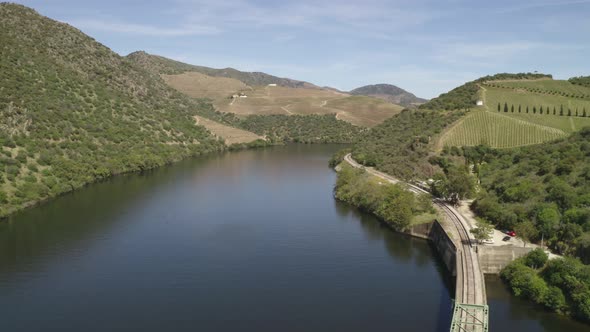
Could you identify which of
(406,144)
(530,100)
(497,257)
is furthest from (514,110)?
(497,257)

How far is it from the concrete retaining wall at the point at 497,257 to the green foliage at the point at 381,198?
15.1 metres

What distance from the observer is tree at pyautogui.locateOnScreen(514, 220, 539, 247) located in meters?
52.1

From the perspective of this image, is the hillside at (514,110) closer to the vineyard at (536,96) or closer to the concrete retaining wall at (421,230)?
the vineyard at (536,96)

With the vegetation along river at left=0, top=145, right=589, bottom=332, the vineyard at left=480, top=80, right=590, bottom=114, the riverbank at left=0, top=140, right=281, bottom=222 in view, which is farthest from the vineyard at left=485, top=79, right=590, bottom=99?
the vegetation along river at left=0, top=145, right=589, bottom=332

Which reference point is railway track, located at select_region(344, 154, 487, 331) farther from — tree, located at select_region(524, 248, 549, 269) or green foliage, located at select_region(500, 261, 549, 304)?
tree, located at select_region(524, 248, 549, 269)

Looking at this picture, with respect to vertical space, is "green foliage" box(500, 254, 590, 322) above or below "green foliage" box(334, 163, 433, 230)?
below

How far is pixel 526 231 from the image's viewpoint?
52688 mm

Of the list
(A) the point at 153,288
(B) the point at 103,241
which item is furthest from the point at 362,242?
(B) the point at 103,241

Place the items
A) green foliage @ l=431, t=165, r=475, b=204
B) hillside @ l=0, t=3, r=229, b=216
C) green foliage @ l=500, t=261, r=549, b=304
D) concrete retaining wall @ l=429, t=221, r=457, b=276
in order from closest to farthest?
green foliage @ l=500, t=261, r=549, b=304
concrete retaining wall @ l=429, t=221, r=457, b=276
green foliage @ l=431, t=165, r=475, b=204
hillside @ l=0, t=3, r=229, b=216

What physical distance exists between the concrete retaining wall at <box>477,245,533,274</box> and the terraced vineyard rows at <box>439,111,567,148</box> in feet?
181

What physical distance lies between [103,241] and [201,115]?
403 ft

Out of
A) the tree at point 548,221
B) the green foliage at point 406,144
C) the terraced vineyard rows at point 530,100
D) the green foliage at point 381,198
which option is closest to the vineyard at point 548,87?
the terraced vineyard rows at point 530,100

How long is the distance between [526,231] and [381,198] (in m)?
22.9

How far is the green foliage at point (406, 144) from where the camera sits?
299ft
